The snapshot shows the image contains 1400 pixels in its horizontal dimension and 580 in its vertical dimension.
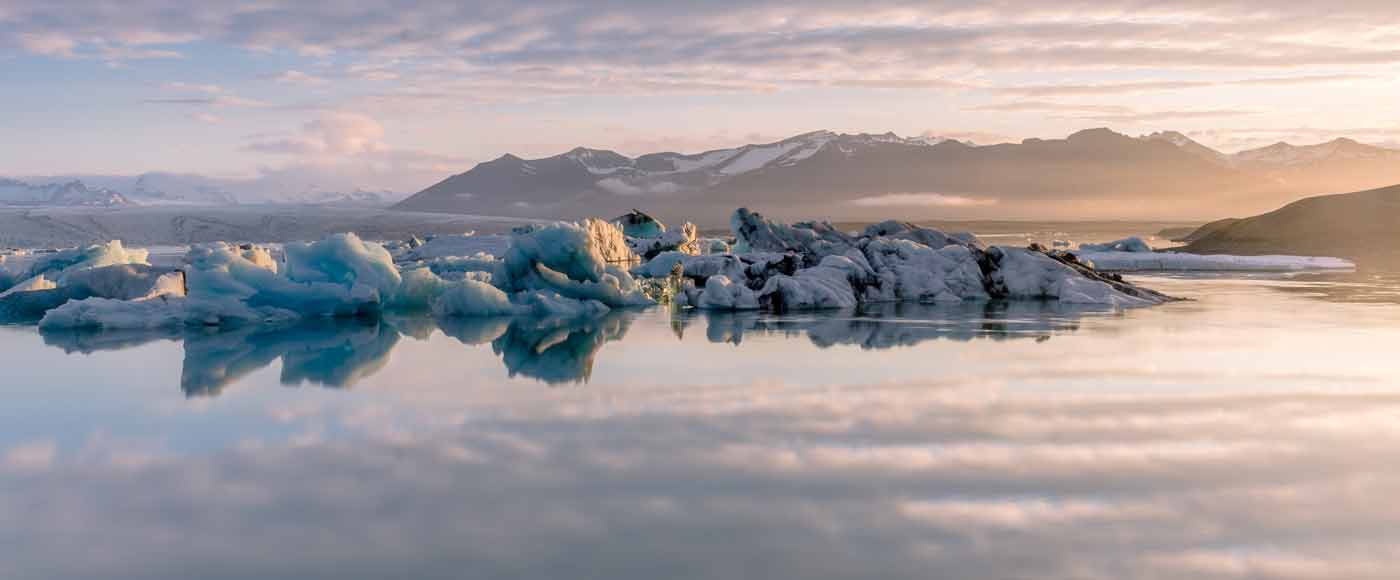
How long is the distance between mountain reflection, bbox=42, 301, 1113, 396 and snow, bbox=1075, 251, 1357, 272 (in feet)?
41.7

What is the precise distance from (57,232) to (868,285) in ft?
125

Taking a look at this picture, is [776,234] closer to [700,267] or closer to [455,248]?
[700,267]

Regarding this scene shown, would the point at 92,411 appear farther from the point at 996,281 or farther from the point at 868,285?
the point at 996,281

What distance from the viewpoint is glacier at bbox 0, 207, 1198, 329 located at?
11.3 metres

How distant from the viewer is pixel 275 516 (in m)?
3.86

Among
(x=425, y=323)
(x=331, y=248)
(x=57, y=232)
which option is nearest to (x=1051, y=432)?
(x=425, y=323)

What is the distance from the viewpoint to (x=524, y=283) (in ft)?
44.3

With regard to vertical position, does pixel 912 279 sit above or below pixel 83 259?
below

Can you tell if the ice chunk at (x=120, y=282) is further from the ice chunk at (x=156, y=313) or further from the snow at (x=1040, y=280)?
the snow at (x=1040, y=280)

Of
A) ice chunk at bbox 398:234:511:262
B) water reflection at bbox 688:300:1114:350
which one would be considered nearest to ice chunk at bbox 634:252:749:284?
water reflection at bbox 688:300:1114:350

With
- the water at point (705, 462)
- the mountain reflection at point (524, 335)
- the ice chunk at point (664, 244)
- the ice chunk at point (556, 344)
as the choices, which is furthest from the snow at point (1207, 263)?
the water at point (705, 462)

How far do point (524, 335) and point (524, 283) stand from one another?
135 inches

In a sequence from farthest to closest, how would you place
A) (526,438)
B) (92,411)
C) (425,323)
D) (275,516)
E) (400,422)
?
(425,323)
(92,411)
(400,422)
(526,438)
(275,516)

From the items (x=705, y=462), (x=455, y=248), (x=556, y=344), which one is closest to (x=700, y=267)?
(x=556, y=344)
